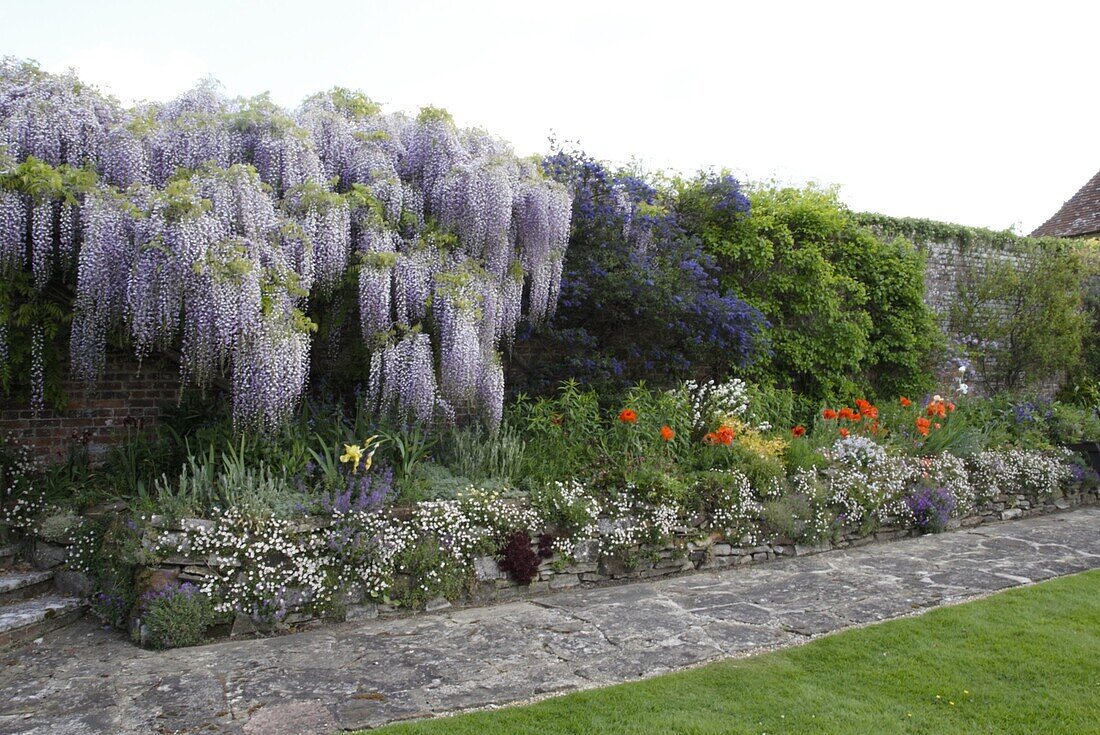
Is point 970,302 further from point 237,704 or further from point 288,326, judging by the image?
point 237,704

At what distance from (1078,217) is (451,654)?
17.1 m

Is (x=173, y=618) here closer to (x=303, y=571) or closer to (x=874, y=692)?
(x=303, y=571)

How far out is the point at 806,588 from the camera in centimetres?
501

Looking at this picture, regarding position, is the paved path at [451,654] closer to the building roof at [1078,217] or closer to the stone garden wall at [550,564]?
the stone garden wall at [550,564]

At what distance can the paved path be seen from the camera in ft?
10.3

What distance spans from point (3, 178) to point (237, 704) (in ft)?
11.3

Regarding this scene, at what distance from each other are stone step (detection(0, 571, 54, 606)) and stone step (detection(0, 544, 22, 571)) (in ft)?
0.38

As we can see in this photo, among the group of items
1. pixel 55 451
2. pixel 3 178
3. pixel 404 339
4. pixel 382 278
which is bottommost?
pixel 55 451

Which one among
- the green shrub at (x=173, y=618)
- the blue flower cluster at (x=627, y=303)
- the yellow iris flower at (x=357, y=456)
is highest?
the blue flower cluster at (x=627, y=303)

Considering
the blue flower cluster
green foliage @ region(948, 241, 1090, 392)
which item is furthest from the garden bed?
green foliage @ region(948, 241, 1090, 392)

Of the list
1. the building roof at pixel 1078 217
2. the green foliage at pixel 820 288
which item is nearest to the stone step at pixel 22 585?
the green foliage at pixel 820 288

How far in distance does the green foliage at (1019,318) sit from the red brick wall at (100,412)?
32.3 ft

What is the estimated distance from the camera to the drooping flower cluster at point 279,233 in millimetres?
4555

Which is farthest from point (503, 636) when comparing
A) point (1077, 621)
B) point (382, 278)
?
point (1077, 621)
